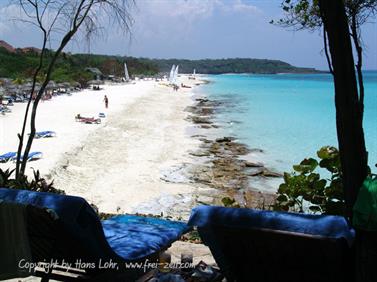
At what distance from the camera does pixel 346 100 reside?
7.70 feet

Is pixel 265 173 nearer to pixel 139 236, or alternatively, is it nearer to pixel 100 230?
pixel 139 236

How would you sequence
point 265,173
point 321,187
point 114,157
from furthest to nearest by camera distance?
point 114,157 → point 265,173 → point 321,187

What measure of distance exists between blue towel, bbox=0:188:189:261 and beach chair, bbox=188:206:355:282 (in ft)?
2.13

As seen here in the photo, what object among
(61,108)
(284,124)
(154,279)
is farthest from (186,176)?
(61,108)

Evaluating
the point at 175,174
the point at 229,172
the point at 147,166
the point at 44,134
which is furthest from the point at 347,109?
the point at 44,134

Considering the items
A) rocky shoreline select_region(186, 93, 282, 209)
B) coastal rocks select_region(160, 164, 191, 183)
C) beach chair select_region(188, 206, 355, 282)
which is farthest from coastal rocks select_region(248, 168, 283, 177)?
beach chair select_region(188, 206, 355, 282)

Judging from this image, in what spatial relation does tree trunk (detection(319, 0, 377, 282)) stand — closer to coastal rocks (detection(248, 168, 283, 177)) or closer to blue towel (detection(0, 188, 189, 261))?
blue towel (detection(0, 188, 189, 261))

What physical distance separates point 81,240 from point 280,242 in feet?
3.99

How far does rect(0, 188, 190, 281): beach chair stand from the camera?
2.55 m

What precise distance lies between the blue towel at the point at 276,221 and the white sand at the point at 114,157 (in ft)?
17.4

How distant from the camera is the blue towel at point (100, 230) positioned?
251 cm

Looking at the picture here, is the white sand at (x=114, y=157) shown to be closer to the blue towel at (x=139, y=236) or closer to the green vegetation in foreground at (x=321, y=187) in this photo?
the green vegetation in foreground at (x=321, y=187)

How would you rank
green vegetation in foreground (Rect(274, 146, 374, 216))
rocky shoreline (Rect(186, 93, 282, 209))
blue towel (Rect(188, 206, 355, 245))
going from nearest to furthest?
blue towel (Rect(188, 206, 355, 245)), green vegetation in foreground (Rect(274, 146, 374, 216)), rocky shoreline (Rect(186, 93, 282, 209))

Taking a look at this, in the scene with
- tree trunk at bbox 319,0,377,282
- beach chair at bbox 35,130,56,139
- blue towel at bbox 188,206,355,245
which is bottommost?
beach chair at bbox 35,130,56,139
